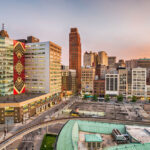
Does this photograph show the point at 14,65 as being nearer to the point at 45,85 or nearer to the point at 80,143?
the point at 45,85

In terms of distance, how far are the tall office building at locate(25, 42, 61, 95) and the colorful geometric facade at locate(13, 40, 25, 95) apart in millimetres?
3642

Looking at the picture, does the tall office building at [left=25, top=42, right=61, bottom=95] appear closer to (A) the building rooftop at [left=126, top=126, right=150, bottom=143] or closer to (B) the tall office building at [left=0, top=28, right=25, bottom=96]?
(B) the tall office building at [left=0, top=28, right=25, bottom=96]

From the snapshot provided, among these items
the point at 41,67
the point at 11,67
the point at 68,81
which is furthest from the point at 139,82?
the point at 11,67

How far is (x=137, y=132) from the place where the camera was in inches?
1347

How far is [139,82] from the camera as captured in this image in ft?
445

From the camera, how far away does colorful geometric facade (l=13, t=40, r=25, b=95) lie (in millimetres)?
107000

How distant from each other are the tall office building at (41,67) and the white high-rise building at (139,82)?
86.3 m

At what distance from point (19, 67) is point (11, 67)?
9531 mm

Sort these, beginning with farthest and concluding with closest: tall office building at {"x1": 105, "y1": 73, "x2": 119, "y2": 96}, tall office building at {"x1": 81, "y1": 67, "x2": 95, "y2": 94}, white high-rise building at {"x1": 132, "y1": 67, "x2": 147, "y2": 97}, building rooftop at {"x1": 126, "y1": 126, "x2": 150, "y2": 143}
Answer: tall office building at {"x1": 81, "y1": 67, "x2": 95, "y2": 94} < tall office building at {"x1": 105, "y1": 73, "x2": 119, "y2": 96} < white high-rise building at {"x1": 132, "y1": 67, "x2": 147, "y2": 97} < building rooftop at {"x1": 126, "y1": 126, "x2": 150, "y2": 143}

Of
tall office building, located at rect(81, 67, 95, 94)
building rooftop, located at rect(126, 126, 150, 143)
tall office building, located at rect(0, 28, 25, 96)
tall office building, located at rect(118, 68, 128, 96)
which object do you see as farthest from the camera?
tall office building, located at rect(81, 67, 95, 94)

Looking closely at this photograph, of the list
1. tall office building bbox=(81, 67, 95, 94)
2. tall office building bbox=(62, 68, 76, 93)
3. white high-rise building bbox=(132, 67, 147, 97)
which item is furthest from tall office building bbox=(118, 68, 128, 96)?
tall office building bbox=(62, 68, 76, 93)

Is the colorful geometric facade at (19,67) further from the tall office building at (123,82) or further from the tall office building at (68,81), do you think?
the tall office building at (123,82)

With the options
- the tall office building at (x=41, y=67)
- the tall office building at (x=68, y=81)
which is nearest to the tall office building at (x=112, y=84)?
the tall office building at (x=68, y=81)

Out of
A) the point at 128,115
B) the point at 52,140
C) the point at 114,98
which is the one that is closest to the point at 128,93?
the point at 114,98
